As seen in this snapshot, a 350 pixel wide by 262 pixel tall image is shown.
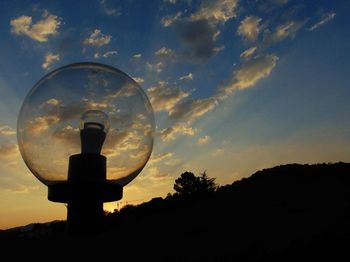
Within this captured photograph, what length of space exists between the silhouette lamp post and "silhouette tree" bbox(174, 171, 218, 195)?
42.5 meters

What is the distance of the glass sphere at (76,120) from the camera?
7.14ft

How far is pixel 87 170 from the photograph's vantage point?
2.08 metres

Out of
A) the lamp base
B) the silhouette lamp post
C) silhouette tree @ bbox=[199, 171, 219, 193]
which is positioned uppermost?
silhouette tree @ bbox=[199, 171, 219, 193]

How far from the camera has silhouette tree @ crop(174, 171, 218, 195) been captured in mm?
44625

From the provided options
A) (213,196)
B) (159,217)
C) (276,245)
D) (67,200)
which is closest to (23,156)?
(67,200)

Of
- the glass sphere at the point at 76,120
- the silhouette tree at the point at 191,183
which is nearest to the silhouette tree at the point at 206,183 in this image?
the silhouette tree at the point at 191,183

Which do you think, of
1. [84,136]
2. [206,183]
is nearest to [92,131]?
[84,136]

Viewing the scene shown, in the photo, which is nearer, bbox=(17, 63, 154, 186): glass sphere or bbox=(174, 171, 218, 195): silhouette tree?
bbox=(17, 63, 154, 186): glass sphere

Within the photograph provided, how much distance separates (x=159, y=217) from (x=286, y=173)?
424 inches

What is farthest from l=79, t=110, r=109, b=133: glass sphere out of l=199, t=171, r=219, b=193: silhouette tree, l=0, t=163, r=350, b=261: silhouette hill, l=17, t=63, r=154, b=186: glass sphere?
l=199, t=171, r=219, b=193: silhouette tree

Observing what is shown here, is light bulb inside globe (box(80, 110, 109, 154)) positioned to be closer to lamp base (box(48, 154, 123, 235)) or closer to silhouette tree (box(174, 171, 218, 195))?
lamp base (box(48, 154, 123, 235))

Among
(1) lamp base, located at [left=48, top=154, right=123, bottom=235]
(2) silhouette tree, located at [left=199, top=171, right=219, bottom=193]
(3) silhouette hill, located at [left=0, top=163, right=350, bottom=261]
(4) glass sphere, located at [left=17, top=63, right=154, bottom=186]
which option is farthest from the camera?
(2) silhouette tree, located at [left=199, top=171, right=219, bottom=193]

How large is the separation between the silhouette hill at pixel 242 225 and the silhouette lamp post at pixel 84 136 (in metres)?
12.9

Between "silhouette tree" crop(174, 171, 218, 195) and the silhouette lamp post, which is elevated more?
"silhouette tree" crop(174, 171, 218, 195)
